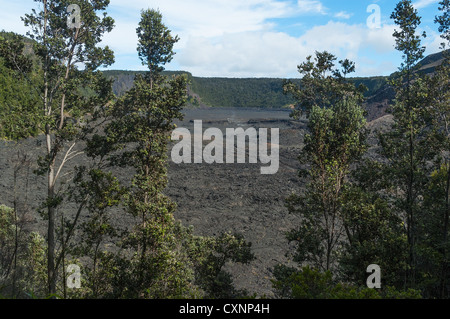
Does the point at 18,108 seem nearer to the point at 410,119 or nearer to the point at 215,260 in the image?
the point at 215,260

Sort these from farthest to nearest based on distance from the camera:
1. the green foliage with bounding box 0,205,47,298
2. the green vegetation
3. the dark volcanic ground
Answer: the dark volcanic ground
the green foliage with bounding box 0,205,47,298
the green vegetation

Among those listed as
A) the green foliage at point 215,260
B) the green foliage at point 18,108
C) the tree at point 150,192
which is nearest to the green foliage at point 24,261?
the green foliage at point 18,108

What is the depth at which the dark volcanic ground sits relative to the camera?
3198cm

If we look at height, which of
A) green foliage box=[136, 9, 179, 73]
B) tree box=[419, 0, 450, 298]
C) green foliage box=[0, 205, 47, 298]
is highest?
green foliage box=[136, 9, 179, 73]

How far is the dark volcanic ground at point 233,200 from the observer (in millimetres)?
31984

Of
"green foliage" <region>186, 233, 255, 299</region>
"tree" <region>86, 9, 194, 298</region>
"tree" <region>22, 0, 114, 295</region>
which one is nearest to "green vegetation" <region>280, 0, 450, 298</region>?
"green foliage" <region>186, 233, 255, 299</region>

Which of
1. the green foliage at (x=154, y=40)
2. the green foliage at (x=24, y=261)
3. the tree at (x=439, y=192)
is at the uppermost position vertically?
the green foliage at (x=154, y=40)

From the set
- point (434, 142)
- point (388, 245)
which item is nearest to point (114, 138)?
point (388, 245)

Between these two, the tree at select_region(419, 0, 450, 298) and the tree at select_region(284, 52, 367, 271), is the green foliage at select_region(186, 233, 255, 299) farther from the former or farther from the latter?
the tree at select_region(419, 0, 450, 298)

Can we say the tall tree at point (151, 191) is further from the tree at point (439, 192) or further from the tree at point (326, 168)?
the tree at point (439, 192)

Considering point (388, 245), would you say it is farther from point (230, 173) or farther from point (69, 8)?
point (230, 173)

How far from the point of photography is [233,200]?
151 feet

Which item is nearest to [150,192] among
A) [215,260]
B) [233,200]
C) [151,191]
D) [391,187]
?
[151,191]
